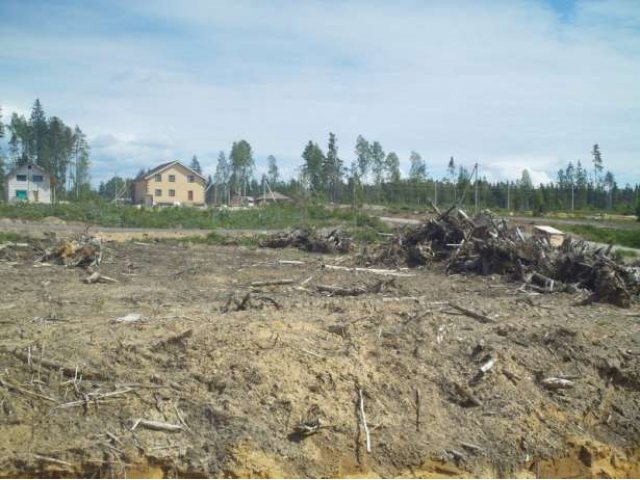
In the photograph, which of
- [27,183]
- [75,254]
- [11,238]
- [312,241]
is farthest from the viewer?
[27,183]

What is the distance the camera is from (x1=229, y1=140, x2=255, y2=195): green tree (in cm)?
8112

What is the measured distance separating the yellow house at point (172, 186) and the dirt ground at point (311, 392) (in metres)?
64.2

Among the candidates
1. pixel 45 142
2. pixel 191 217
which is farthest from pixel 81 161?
pixel 191 217

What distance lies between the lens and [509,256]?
14.0 m

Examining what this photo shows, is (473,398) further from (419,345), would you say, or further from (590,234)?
(590,234)

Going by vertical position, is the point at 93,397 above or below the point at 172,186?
below

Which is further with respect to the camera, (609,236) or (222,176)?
(222,176)

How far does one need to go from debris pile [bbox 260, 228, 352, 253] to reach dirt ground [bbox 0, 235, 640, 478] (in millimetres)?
11459

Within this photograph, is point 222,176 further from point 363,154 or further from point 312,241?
point 312,241

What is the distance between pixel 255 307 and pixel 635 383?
478 cm

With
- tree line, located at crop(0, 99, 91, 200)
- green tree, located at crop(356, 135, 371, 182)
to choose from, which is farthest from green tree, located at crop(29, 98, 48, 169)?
green tree, located at crop(356, 135, 371, 182)

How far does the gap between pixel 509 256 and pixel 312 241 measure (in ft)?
27.8

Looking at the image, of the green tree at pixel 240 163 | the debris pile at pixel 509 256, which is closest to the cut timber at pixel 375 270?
the debris pile at pixel 509 256

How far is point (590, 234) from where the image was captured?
28.5 m
